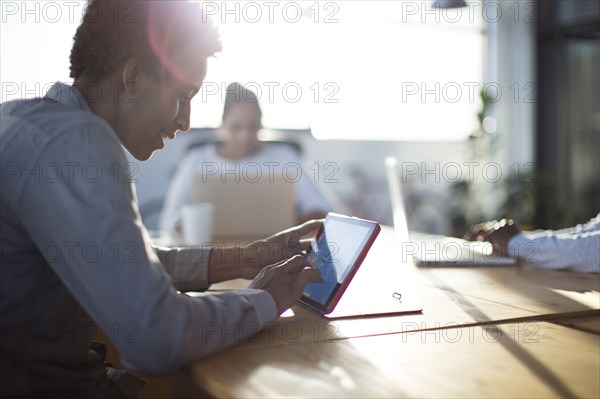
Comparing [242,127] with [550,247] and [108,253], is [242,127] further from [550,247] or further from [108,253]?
[108,253]

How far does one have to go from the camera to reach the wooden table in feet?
2.62

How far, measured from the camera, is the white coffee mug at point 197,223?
2359mm

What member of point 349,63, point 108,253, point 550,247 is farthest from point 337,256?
point 349,63

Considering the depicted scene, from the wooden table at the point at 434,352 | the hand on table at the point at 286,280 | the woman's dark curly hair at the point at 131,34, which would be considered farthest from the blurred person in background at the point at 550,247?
the woman's dark curly hair at the point at 131,34

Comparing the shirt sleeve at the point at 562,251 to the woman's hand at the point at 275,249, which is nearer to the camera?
the woman's hand at the point at 275,249

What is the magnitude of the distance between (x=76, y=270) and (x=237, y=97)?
2.65 metres

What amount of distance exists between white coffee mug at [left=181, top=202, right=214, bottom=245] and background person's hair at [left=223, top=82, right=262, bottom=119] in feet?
3.83

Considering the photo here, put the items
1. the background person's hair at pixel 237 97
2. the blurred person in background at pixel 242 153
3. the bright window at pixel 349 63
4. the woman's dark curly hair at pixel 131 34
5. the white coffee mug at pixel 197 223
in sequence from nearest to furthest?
the woman's dark curly hair at pixel 131 34 → the white coffee mug at pixel 197 223 → the blurred person in background at pixel 242 153 → the background person's hair at pixel 237 97 → the bright window at pixel 349 63

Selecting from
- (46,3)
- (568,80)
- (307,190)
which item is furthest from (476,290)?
(568,80)

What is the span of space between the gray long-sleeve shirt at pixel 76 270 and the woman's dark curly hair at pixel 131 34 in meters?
0.08

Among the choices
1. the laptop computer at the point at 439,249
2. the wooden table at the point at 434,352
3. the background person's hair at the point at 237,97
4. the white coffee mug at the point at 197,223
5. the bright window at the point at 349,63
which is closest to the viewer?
the wooden table at the point at 434,352

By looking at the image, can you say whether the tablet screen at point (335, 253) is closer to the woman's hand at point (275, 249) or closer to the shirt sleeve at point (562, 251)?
the woman's hand at point (275, 249)

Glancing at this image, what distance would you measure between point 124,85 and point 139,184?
13.5 feet

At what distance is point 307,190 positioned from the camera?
3314mm
